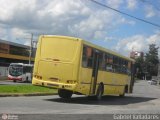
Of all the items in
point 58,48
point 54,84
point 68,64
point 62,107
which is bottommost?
point 62,107

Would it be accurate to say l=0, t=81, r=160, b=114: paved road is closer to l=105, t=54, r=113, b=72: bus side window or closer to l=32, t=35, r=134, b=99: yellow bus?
l=32, t=35, r=134, b=99: yellow bus

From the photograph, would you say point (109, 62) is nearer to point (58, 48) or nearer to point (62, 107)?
point (58, 48)

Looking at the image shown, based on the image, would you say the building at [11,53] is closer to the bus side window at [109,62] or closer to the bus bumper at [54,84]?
the bus side window at [109,62]

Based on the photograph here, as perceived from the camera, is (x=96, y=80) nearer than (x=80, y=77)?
No

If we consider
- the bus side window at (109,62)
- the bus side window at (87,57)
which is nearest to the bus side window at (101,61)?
the bus side window at (109,62)

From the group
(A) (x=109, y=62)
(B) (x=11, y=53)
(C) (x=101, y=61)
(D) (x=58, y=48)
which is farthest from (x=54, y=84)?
→ (B) (x=11, y=53)

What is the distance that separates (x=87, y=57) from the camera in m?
24.6

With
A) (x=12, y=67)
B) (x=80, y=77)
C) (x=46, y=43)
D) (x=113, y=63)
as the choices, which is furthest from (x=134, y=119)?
(x=12, y=67)

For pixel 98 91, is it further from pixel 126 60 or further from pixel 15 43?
pixel 15 43

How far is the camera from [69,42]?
23.9 m

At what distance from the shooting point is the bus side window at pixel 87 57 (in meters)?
24.2

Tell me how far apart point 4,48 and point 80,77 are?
7915cm

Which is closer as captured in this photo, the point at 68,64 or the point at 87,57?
the point at 68,64

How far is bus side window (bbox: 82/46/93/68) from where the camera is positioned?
951 inches
